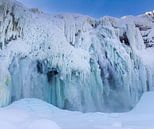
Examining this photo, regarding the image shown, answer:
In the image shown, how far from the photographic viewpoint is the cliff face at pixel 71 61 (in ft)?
42.3

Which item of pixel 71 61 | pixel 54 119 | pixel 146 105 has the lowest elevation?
pixel 54 119

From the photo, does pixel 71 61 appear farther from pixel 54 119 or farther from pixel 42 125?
pixel 42 125

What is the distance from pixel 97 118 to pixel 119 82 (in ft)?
19.7

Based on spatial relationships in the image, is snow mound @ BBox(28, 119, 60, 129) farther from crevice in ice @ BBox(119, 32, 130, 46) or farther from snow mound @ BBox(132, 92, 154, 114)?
crevice in ice @ BBox(119, 32, 130, 46)

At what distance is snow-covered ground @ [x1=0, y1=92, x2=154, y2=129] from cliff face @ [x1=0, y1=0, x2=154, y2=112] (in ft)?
7.82

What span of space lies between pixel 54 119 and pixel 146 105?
188 inches

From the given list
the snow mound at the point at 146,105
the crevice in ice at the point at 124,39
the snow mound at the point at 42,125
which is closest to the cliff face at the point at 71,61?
the crevice in ice at the point at 124,39

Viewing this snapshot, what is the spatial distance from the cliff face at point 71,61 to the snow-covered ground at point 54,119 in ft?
7.82

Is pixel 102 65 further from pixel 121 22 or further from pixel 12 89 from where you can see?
pixel 12 89

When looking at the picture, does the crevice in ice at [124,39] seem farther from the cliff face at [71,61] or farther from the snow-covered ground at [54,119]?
the snow-covered ground at [54,119]

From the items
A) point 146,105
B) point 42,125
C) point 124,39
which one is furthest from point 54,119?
point 124,39

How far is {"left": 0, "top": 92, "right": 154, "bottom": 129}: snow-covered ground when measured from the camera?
6.73m

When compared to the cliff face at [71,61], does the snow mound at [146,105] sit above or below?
below

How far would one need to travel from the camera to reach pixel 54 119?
8.35 metres
